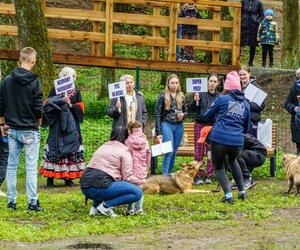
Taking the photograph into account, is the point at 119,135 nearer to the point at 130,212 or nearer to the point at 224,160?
the point at 130,212

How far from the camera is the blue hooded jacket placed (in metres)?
12.6

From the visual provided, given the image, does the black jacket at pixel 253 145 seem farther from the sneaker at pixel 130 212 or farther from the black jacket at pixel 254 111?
the sneaker at pixel 130 212

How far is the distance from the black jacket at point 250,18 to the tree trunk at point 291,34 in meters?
2.10

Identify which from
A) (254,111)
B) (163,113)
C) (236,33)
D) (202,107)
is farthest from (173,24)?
(254,111)

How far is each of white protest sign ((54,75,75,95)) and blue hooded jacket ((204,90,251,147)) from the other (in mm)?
2804

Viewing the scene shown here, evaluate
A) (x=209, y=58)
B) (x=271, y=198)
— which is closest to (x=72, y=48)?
(x=209, y=58)

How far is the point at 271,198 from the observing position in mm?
13367

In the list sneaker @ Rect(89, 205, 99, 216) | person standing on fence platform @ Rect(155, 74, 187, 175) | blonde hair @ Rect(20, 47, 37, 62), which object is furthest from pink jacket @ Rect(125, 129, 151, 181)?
person standing on fence platform @ Rect(155, 74, 187, 175)

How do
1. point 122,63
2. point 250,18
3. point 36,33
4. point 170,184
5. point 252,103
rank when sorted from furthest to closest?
point 250,18
point 122,63
point 36,33
point 252,103
point 170,184

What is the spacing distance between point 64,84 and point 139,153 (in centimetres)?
287

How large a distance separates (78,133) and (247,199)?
3.60m

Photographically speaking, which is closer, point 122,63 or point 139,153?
point 139,153

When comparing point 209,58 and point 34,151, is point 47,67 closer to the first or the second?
point 34,151

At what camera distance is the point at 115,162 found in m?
11.6
